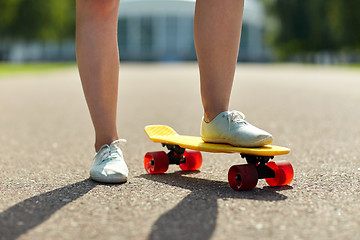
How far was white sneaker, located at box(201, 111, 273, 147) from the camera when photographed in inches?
80.8

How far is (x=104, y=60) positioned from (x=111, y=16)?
19 centimetres

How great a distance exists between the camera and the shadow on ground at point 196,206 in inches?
58.9

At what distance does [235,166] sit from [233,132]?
17 cm

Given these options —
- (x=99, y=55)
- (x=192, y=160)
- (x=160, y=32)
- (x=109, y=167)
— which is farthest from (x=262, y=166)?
(x=160, y=32)

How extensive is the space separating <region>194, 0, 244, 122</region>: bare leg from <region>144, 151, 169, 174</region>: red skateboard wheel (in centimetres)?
29

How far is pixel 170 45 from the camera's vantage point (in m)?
56.9

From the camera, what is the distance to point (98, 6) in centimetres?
224

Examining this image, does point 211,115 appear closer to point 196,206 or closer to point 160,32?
point 196,206

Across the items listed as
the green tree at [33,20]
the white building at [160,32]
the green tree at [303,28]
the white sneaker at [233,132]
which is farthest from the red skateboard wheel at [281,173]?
the white building at [160,32]

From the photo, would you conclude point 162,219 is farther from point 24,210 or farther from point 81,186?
point 81,186

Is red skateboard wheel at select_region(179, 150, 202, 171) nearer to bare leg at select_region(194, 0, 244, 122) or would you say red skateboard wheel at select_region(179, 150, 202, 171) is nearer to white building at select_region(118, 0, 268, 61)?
bare leg at select_region(194, 0, 244, 122)

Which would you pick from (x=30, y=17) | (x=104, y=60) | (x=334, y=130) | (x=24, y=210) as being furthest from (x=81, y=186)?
(x=30, y=17)

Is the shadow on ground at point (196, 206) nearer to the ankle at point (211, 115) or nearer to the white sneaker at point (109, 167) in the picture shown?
the white sneaker at point (109, 167)

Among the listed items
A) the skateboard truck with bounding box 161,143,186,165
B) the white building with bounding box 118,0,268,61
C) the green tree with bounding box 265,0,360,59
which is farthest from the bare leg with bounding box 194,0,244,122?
the white building with bounding box 118,0,268,61
